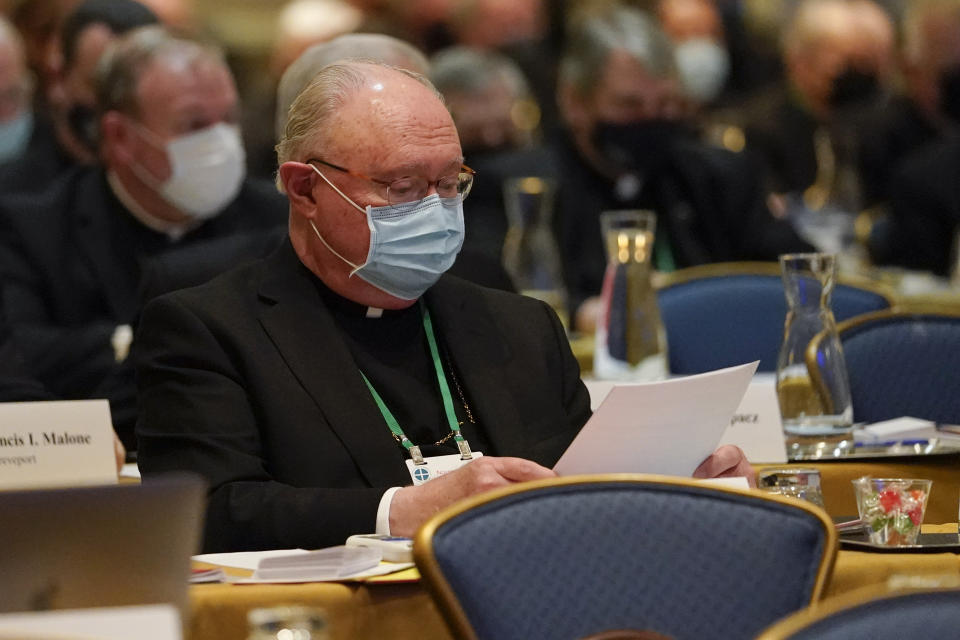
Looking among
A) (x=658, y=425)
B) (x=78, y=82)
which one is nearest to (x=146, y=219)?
(x=78, y=82)

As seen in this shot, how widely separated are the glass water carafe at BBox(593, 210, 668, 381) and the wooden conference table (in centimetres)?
174

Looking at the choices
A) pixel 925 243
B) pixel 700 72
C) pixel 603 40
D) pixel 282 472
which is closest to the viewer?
pixel 282 472

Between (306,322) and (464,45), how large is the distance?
22.2 ft

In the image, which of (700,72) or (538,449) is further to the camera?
(700,72)

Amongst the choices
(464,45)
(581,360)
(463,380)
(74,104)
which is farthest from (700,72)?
(463,380)

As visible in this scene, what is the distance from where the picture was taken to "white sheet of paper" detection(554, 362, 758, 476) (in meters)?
2.49

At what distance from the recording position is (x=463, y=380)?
3.21 meters

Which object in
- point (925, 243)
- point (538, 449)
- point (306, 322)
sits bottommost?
point (925, 243)

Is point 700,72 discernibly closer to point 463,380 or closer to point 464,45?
point 464,45

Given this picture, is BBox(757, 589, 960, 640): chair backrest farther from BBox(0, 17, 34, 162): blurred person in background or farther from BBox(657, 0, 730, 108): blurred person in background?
BBox(657, 0, 730, 108): blurred person in background

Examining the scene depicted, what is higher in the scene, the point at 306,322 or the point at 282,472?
the point at 306,322

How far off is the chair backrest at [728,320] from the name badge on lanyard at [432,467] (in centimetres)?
171

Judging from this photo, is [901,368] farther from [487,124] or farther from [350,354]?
[487,124]

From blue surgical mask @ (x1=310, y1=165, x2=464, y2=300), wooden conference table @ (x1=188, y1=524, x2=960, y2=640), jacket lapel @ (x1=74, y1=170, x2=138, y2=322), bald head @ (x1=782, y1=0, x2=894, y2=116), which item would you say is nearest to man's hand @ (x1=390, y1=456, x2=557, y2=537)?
wooden conference table @ (x1=188, y1=524, x2=960, y2=640)
